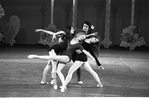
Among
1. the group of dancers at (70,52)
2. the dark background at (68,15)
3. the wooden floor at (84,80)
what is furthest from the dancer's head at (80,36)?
the dark background at (68,15)

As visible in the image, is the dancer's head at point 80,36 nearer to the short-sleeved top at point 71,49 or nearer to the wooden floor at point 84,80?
the short-sleeved top at point 71,49

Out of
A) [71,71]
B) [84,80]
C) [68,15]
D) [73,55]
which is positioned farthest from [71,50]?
[68,15]

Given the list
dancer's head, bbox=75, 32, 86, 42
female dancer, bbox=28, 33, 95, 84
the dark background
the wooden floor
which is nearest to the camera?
the wooden floor

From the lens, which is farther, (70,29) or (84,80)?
(84,80)

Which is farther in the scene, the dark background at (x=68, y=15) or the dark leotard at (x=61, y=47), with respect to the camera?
the dark background at (x=68, y=15)

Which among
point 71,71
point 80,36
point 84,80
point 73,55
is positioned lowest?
point 84,80

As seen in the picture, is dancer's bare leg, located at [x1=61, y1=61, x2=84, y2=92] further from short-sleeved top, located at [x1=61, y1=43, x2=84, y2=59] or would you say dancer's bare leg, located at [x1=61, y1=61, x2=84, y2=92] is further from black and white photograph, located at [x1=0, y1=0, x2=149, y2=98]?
short-sleeved top, located at [x1=61, y1=43, x2=84, y2=59]

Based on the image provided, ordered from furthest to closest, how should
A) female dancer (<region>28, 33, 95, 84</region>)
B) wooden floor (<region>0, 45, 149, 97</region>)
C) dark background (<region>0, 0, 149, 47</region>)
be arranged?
dark background (<region>0, 0, 149, 47</region>)
female dancer (<region>28, 33, 95, 84</region>)
wooden floor (<region>0, 45, 149, 97</region>)

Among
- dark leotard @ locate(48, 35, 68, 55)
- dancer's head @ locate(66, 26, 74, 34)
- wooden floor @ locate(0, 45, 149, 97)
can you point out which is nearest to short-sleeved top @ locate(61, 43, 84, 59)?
dark leotard @ locate(48, 35, 68, 55)

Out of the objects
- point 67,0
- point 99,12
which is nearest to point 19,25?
point 67,0

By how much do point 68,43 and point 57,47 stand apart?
224 millimetres

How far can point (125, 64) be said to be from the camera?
9.52 metres

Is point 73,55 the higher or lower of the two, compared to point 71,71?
higher

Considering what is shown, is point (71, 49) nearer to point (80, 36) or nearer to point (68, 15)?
point (80, 36)
